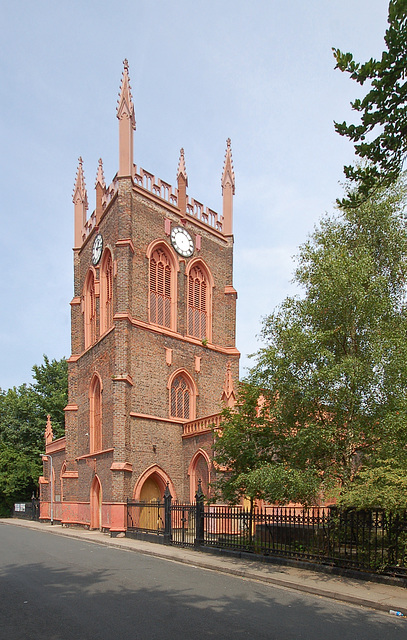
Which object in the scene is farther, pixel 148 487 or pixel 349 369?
pixel 148 487

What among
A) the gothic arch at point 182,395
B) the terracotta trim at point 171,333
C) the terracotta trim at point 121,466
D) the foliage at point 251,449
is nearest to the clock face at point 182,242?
the terracotta trim at point 171,333

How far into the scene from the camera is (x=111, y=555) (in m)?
17.3

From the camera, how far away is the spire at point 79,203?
118ft

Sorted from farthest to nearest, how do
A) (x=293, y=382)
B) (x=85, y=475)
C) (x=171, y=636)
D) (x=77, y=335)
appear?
(x=77, y=335), (x=85, y=475), (x=293, y=382), (x=171, y=636)

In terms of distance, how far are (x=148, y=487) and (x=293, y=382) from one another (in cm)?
1621

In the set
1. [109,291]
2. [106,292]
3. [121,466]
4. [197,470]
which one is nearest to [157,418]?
[197,470]

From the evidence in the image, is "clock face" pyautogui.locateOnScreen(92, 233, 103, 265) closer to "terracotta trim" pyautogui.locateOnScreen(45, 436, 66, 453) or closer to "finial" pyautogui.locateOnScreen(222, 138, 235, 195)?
"finial" pyautogui.locateOnScreen(222, 138, 235, 195)

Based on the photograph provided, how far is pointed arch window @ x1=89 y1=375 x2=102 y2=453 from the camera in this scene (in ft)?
98.4

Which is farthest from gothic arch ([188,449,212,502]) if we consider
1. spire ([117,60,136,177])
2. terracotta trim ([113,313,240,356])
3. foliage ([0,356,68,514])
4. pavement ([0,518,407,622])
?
foliage ([0,356,68,514])

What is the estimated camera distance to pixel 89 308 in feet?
111

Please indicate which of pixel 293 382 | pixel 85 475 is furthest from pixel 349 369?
pixel 85 475

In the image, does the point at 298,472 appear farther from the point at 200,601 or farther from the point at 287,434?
the point at 200,601

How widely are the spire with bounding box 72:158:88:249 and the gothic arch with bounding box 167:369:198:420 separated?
11437mm

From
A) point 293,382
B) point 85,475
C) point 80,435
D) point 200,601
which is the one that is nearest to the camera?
point 200,601
